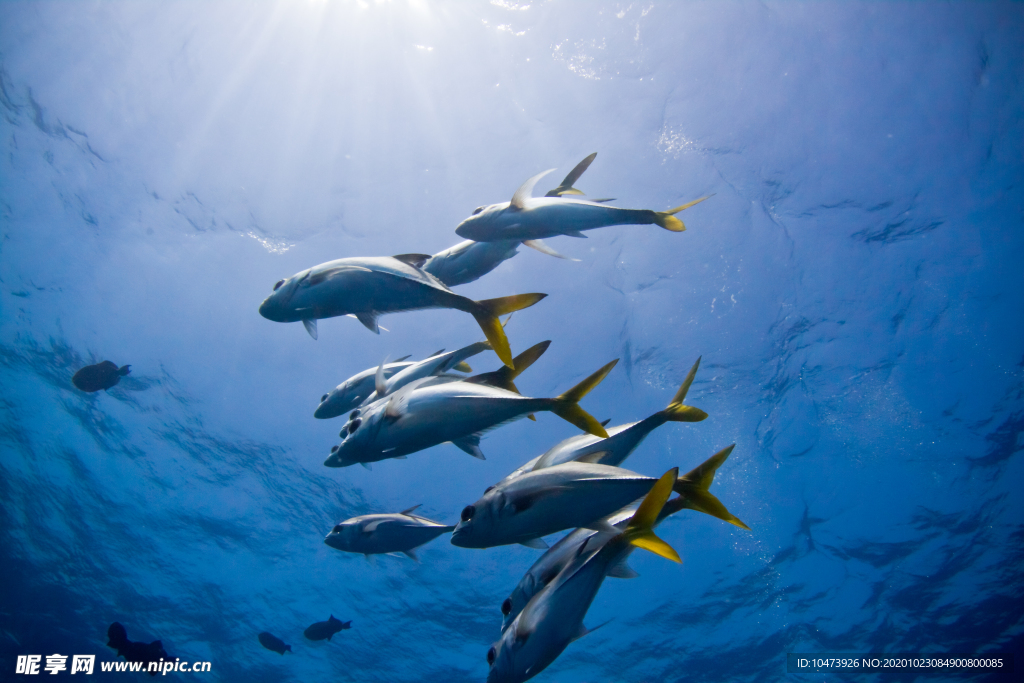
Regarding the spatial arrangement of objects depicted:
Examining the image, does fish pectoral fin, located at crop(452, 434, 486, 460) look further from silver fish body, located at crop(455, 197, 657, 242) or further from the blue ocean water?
the blue ocean water

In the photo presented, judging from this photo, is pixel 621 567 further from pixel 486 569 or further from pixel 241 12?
pixel 486 569

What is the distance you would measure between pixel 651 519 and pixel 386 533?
2.61 meters

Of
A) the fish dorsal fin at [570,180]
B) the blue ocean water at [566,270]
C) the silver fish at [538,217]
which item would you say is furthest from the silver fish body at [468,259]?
the blue ocean water at [566,270]

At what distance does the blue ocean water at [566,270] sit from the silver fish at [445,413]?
9098 mm

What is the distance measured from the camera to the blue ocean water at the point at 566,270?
10055 millimetres

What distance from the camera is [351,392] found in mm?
3914

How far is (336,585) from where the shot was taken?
18312 millimetres

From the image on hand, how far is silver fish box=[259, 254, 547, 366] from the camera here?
2178mm

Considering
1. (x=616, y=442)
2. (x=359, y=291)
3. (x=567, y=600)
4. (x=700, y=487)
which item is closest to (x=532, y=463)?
(x=616, y=442)

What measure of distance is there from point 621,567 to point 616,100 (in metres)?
10.6

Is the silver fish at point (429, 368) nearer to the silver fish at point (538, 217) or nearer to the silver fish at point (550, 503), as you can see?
the silver fish at point (538, 217)

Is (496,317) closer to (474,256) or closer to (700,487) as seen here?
(474,256)

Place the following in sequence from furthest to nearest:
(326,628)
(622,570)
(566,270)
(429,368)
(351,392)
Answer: (566,270) → (326,628) → (351,392) → (429,368) → (622,570)

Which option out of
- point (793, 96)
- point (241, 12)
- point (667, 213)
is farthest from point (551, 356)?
point (241, 12)
